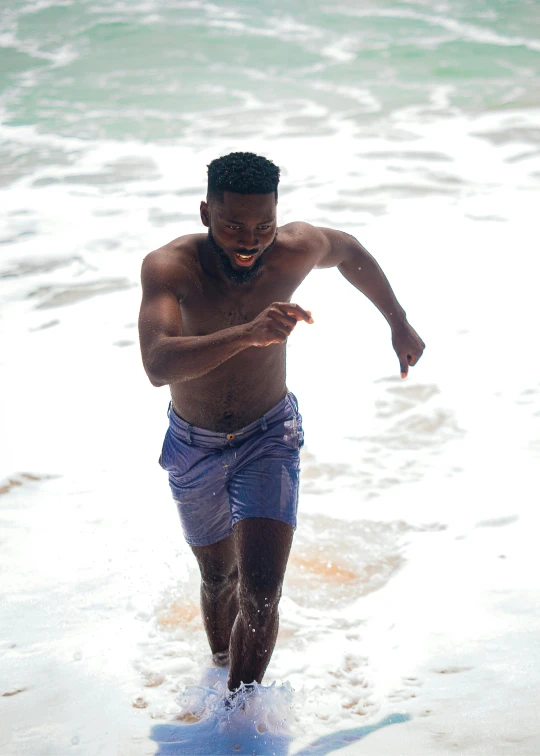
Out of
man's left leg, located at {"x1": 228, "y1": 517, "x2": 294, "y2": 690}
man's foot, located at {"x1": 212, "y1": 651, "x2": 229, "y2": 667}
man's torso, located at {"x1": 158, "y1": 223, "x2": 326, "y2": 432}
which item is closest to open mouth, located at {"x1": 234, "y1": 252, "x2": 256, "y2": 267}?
man's torso, located at {"x1": 158, "y1": 223, "x2": 326, "y2": 432}

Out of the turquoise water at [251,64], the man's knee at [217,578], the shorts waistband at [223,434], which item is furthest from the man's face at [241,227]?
the turquoise water at [251,64]

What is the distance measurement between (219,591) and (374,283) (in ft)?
3.97

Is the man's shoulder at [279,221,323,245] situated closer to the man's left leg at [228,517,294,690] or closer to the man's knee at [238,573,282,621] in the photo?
the man's left leg at [228,517,294,690]

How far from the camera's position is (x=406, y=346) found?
3.04m

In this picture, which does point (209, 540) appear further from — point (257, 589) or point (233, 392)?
point (233, 392)

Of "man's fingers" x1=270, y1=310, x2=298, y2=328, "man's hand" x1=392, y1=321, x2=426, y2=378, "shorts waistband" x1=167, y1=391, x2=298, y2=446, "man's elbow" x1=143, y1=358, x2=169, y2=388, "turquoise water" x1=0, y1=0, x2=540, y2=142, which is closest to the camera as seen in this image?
"man's fingers" x1=270, y1=310, x2=298, y2=328

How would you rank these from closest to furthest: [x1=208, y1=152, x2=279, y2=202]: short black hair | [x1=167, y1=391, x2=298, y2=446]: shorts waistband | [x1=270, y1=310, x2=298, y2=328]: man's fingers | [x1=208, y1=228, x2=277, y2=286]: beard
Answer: [x1=270, y1=310, x2=298, y2=328]: man's fingers
[x1=208, y1=152, x2=279, y2=202]: short black hair
[x1=208, y1=228, x2=277, y2=286]: beard
[x1=167, y1=391, x2=298, y2=446]: shorts waistband

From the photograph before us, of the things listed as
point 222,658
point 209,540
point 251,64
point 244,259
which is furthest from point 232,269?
point 251,64

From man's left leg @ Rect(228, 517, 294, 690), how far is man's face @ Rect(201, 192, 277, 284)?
0.77 meters

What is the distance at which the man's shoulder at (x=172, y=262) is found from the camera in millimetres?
2480

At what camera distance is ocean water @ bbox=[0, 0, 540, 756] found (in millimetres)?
2775

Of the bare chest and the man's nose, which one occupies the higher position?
the man's nose

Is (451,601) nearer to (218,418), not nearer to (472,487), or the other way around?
(472,487)

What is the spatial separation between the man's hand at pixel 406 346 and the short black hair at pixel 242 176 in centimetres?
82
